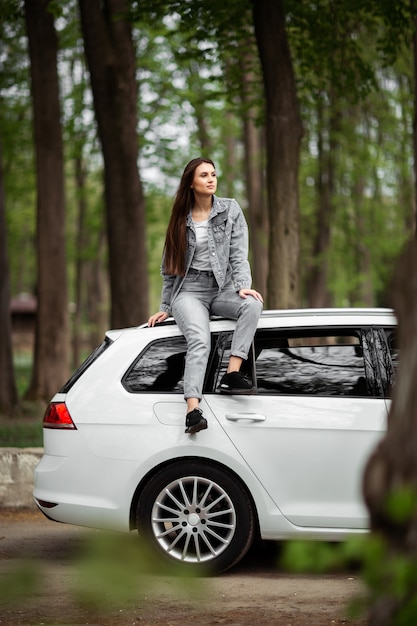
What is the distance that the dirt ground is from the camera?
80.4 inches

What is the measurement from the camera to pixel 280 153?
12242 mm

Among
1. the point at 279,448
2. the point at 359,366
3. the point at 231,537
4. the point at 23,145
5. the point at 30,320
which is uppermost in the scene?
the point at 23,145

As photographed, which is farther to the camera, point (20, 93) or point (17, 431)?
point (20, 93)

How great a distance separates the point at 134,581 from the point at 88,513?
4694 mm

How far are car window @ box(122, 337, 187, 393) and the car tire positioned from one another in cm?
53

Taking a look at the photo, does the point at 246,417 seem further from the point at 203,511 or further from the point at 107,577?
the point at 107,577

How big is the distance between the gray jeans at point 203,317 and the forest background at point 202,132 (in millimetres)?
2091

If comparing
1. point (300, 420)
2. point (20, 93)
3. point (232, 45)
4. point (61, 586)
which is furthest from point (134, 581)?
point (20, 93)

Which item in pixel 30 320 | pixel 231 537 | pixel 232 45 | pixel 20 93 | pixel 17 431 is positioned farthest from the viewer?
pixel 30 320

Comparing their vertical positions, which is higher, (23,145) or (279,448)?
(23,145)

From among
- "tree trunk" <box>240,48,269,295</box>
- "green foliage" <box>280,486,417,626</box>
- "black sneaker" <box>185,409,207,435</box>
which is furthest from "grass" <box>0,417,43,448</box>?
"tree trunk" <box>240,48,269,295</box>

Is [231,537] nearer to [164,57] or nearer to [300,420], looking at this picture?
[300,420]

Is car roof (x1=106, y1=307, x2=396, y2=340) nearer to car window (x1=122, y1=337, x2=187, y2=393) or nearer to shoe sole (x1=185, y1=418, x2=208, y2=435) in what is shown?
car window (x1=122, y1=337, x2=187, y2=393)

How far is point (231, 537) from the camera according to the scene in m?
6.52
